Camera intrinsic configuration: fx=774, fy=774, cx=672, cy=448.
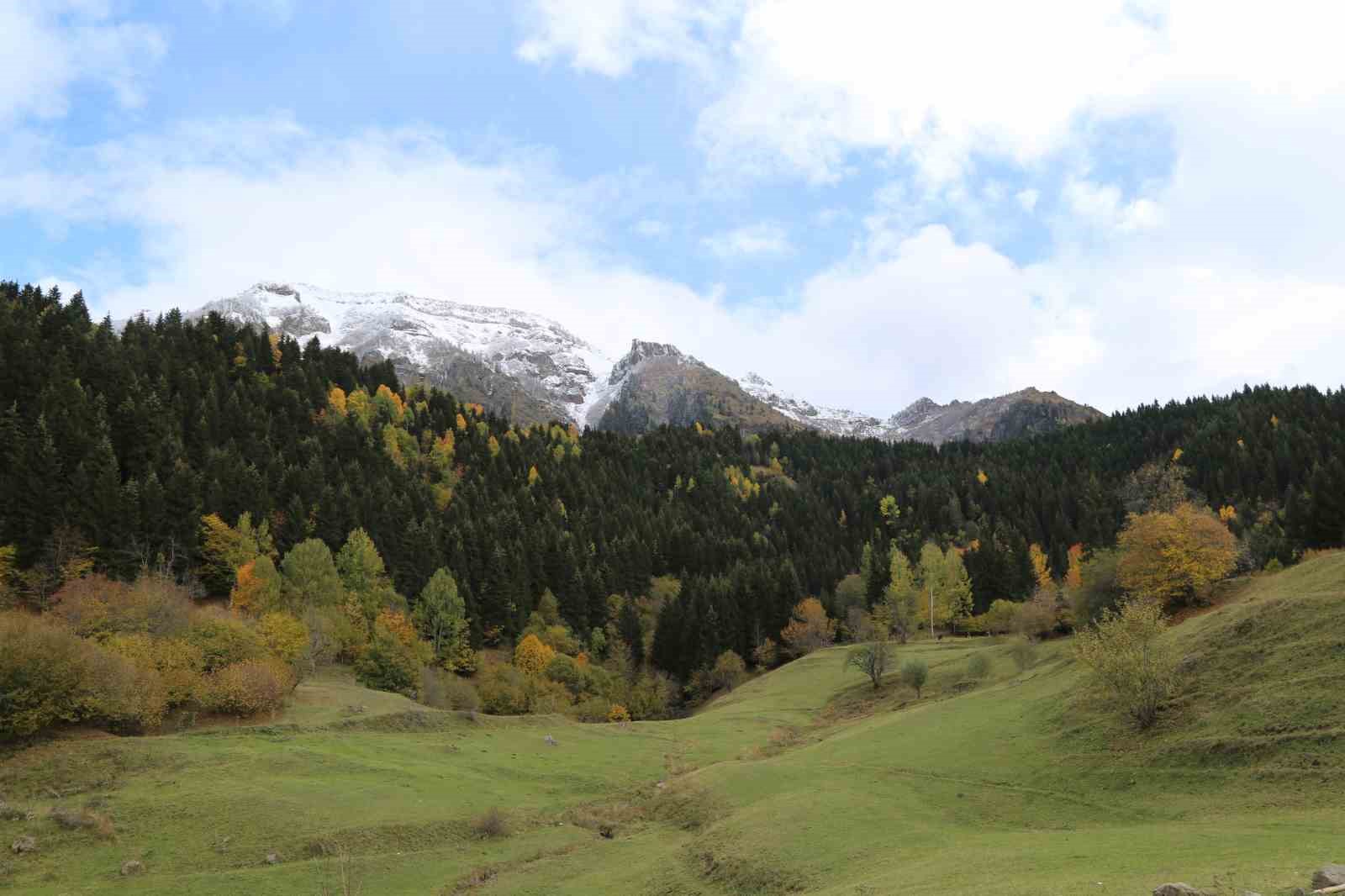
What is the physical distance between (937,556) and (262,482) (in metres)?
120

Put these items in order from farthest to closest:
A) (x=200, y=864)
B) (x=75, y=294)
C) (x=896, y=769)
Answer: (x=75, y=294) → (x=896, y=769) → (x=200, y=864)

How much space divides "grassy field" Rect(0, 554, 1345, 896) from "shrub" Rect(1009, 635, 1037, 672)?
69.3 feet

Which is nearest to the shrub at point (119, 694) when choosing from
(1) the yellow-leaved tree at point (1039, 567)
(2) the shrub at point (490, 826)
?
(2) the shrub at point (490, 826)

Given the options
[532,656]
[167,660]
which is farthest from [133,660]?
[532,656]

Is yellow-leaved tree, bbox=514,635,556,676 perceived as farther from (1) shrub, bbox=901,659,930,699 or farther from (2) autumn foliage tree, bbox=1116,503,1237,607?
(2) autumn foliage tree, bbox=1116,503,1237,607

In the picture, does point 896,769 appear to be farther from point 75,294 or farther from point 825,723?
point 75,294

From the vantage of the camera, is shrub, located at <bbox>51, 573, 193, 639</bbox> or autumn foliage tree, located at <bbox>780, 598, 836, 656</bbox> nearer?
shrub, located at <bbox>51, 573, 193, 639</bbox>

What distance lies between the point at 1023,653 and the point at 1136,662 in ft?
139

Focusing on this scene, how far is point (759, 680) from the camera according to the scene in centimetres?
11719

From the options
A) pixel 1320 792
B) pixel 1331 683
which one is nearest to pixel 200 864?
pixel 1320 792

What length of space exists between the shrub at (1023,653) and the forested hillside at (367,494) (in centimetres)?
4885

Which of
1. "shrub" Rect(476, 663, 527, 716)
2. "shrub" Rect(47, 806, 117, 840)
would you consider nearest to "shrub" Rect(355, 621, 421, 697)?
"shrub" Rect(476, 663, 527, 716)

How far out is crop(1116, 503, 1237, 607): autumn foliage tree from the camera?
262 ft

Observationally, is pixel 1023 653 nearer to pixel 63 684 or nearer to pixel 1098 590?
pixel 1098 590
